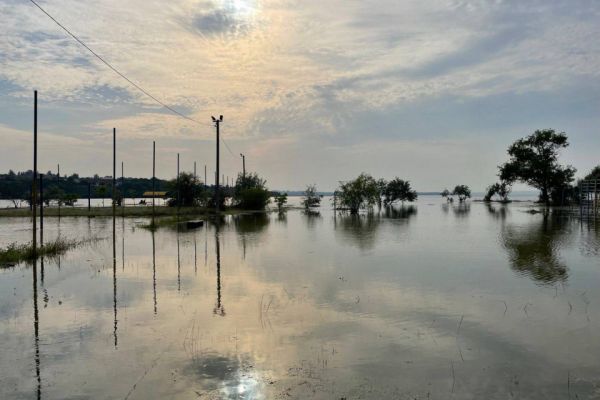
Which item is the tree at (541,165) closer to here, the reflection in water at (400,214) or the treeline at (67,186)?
the reflection in water at (400,214)

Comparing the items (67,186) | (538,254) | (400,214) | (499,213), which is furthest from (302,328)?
(67,186)

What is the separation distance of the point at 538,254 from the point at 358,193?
41.0 meters

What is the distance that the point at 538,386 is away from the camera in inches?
247

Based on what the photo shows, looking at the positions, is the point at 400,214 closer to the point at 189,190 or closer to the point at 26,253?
the point at 189,190

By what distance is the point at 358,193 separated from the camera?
5947 centimetres

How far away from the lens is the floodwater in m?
6.37

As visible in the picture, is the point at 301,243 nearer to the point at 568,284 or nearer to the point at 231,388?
the point at 568,284

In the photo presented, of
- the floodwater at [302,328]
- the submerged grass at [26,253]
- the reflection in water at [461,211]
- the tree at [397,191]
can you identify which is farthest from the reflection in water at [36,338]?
the tree at [397,191]

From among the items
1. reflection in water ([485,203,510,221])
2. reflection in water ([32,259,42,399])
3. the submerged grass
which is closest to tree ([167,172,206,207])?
reflection in water ([485,203,510,221])

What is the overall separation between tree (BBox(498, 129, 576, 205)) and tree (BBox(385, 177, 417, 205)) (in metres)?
22.7

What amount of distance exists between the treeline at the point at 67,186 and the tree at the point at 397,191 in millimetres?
39604

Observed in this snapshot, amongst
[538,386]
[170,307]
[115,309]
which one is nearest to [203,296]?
[170,307]

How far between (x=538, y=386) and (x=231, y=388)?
12.9ft

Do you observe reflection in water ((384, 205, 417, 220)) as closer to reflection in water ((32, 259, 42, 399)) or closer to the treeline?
the treeline
